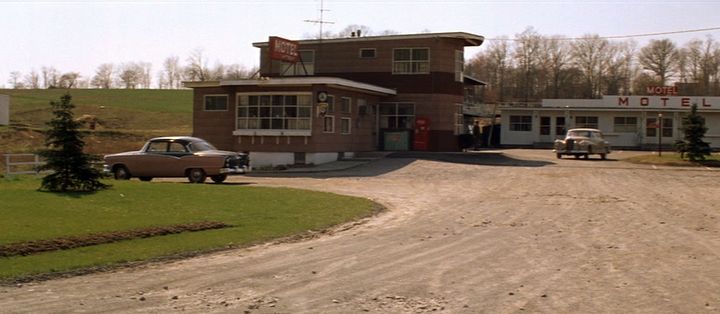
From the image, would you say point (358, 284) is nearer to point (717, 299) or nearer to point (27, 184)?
point (717, 299)

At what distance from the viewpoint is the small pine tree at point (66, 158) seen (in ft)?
59.0

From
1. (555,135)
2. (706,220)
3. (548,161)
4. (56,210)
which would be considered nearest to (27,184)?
(56,210)

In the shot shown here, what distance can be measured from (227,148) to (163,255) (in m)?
28.0

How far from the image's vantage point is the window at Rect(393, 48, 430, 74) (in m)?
42.8

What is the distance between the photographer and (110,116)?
76.8 m

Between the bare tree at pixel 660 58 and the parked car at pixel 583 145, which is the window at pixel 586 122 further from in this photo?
the bare tree at pixel 660 58

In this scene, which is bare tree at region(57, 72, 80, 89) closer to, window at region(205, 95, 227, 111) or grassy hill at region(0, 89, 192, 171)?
grassy hill at region(0, 89, 192, 171)

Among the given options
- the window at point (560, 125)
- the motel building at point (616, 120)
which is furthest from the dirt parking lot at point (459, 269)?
the window at point (560, 125)

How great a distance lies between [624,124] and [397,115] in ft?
72.0

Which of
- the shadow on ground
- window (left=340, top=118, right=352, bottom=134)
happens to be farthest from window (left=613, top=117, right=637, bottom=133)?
window (left=340, top=118, right=352, bottom=134)

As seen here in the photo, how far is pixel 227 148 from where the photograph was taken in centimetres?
3881

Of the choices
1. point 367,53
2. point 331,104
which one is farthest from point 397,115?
point 331,104

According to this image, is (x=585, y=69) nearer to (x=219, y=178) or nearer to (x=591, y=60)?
(x=591, y=60)

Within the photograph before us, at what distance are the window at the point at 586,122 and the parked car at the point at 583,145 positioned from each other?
15.2 metres
